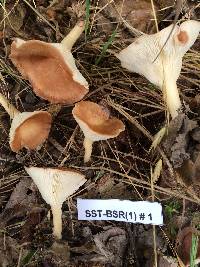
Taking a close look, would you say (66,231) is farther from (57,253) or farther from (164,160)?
(164,160)

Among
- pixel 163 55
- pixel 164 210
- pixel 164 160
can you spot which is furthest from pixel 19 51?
pixel 164 210

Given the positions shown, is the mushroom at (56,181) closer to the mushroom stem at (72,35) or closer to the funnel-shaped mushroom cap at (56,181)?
the funnel-shaped mushroom cap at (56,181)

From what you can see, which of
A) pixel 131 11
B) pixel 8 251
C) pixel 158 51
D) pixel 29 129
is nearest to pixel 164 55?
pixel 158 51

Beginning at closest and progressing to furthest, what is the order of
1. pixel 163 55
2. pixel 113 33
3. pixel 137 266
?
pixel 163 55, pixel 137 266, pixel 113 33

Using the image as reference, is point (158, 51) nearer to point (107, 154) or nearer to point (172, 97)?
point (172, 97)

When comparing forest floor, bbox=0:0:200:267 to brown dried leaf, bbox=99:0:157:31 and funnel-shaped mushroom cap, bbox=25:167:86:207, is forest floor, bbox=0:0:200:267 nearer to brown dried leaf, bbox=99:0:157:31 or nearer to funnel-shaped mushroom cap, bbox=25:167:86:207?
brown dried leaf, bbox=99:0:157:31

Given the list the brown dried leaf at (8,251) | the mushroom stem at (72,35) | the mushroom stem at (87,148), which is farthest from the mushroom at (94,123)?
the brown dried leaf at (8,251)

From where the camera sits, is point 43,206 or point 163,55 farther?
point 43,206

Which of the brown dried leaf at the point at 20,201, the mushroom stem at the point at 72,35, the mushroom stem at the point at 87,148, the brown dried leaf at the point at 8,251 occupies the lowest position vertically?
the brown dried leaf at the point at 8,251
